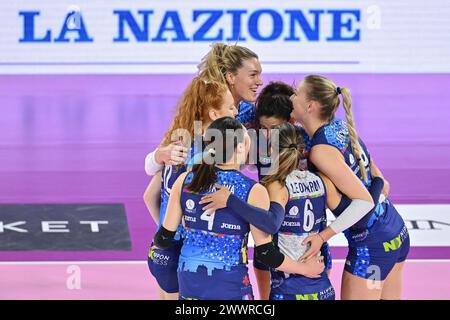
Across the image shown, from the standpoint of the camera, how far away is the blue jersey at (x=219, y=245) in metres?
3.81

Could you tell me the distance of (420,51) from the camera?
11.7 metres

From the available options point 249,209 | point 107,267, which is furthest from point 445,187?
point 249,209

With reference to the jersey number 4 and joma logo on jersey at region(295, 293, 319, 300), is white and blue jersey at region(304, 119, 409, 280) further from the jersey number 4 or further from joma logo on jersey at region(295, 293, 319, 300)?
the jersey number 4

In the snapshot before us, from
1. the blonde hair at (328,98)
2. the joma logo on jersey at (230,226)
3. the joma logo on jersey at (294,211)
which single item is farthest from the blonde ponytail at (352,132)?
the joma logo on jersey at (230,226)

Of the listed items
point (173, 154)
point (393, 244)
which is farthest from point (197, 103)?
point (393, 244)

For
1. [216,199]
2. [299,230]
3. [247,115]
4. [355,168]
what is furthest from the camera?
[247,115]

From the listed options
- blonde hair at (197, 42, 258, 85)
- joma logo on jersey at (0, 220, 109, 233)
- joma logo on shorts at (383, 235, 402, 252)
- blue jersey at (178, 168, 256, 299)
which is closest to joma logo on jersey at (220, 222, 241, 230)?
blue jersey at (178, 168, 256, 299)

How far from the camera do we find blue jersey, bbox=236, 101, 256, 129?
15.4 ft

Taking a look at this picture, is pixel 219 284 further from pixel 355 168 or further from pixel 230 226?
pixel 355 168

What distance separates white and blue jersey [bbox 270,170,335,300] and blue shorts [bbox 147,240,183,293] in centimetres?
52

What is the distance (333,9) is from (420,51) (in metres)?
1.30

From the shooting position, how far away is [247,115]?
15.6 feet

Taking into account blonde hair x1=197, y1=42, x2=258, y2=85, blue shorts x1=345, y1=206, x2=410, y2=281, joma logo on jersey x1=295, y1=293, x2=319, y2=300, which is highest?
A: blonde hair x1=197, y1=42, x2=258, y2=85

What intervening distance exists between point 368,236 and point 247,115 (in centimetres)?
94
